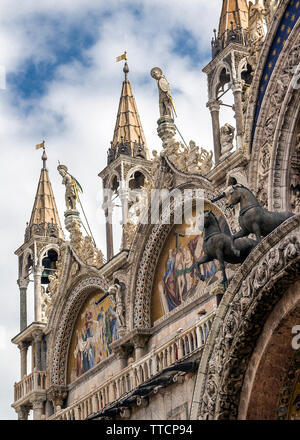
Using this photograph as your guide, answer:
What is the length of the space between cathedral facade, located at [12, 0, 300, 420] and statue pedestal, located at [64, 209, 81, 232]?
0.03m

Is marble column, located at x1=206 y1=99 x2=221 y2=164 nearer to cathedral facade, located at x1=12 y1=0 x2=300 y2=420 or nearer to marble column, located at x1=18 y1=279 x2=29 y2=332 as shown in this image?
cathedral facade, located at x1=12 y1=0 x2=300 y2=420

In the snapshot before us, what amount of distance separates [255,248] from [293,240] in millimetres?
846

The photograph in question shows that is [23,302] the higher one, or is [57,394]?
[23,302]

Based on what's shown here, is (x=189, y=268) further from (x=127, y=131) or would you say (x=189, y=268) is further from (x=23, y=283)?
(x=23, y=283)

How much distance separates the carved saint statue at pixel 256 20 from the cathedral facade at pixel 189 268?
3cm

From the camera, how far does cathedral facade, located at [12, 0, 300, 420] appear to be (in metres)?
14.9

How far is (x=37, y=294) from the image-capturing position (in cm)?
3016

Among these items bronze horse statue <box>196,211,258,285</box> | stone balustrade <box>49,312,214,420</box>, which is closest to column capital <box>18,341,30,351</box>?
stone balustrade <box>49,312,214,420</box>

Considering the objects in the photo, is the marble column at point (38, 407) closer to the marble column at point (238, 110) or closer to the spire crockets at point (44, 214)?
the spire crockets at point (44, 214)

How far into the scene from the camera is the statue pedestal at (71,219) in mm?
29030

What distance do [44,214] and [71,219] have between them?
2.82 metres

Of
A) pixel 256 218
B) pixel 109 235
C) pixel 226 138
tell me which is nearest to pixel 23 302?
pixel 109 235

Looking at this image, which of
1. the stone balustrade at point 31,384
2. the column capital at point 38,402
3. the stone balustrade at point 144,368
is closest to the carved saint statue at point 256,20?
the stone balustrade at point 144,368
